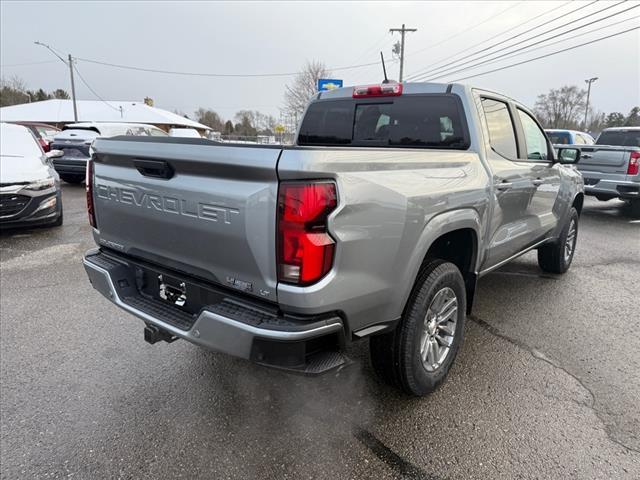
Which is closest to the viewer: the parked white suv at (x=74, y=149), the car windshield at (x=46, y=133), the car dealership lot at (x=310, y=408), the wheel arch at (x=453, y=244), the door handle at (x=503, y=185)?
the car dealership lot at (x=310, y=408)

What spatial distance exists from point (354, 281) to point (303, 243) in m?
0.35

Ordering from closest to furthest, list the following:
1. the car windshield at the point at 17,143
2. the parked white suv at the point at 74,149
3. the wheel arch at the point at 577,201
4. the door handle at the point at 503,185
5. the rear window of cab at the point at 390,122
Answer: the door handle at the point at 503,185, the rear window of cab at the point at 390,122, the wheel arch at the point at 577,201, the car windshield at the point at 17,143, the parked white suv at the point at 74,149

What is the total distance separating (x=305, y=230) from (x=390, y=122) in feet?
7.17

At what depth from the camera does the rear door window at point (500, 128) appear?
347 cm

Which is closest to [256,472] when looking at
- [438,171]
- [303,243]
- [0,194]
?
[303,243]

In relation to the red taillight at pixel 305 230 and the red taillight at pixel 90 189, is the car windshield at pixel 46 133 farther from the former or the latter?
the red taillight at pixel 305 230

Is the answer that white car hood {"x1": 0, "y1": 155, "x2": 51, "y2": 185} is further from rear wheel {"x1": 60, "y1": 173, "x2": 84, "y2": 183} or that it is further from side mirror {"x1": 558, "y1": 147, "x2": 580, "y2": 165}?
side mirror {"x1": 558, "y1": 147, "x2": 580, "y2": 165}

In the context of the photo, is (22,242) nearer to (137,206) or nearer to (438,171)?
(137,206)

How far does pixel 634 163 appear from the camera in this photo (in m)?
8.89

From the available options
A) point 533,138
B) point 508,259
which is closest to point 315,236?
point 508,259

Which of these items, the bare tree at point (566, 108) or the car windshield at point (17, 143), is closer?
the car windshield at point (17, 143)

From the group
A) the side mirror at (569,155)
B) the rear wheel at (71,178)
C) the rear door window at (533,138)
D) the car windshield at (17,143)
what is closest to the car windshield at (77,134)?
the rear wheel at (71,178)

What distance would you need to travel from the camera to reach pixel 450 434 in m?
2.54

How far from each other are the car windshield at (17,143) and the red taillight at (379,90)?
20.8 feet
